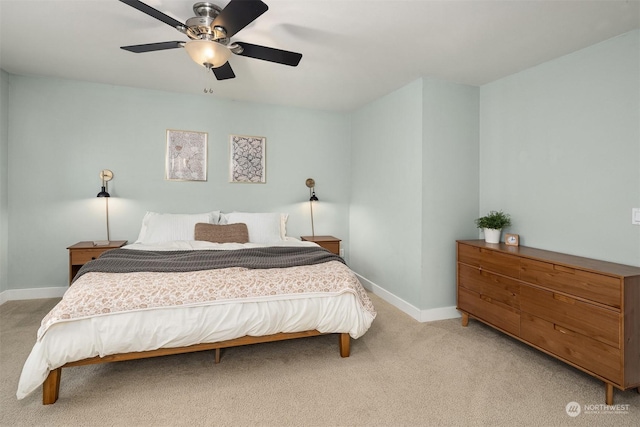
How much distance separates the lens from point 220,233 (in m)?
3.70

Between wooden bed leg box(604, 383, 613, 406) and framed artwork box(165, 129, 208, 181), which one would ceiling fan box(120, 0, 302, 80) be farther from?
wooden bed leg box(604, 383, 613, 406)

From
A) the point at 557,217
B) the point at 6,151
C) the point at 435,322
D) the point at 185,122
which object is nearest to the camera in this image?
the point at 557,217

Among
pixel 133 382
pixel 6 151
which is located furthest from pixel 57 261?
pixel 133 382

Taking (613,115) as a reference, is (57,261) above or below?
below

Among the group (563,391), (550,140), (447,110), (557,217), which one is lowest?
(563,391)

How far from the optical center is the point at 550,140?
9.42 feet

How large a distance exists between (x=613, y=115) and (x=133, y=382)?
12.7ft

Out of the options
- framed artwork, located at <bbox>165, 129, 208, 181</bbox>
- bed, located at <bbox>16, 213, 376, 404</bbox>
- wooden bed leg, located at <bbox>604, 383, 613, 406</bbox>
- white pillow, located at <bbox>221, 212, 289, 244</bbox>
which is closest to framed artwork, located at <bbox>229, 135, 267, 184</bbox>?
framed artwork, located at <bbox>165, 129, 208, 181</bbox>

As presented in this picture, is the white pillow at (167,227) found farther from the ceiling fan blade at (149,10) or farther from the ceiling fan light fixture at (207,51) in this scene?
the ceiling fan blade at (149,10)

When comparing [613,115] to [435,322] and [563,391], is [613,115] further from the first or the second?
[435,322]

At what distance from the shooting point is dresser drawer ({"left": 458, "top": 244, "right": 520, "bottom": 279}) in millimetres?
2713

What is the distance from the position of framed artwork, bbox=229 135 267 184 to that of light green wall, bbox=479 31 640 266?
9.19 ft
